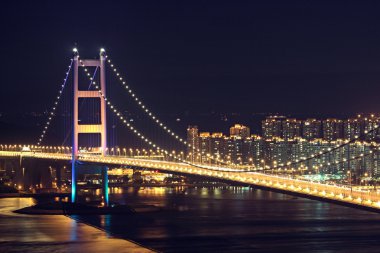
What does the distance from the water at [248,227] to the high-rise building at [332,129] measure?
7.40 m

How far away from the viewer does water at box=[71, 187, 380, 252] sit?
2995 cm

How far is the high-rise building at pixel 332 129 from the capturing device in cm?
5679

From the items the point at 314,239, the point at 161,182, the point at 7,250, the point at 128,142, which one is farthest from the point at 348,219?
the point at 161,182

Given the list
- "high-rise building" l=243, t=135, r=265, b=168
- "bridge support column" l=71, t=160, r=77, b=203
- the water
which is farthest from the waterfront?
"high-rise building" l=243, t=135, r=265, b=168

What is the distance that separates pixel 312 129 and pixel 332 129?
9.26 feet

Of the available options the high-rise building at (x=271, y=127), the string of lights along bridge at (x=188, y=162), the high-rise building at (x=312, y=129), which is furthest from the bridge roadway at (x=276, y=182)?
the high-rise building at (x=271, y=127)

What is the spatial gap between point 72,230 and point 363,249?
936 cm

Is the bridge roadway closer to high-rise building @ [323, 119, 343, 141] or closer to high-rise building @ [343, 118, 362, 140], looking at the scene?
high-rise building @ [343, 118, 362, 140]

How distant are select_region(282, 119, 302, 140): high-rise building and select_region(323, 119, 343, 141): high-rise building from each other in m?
2.60

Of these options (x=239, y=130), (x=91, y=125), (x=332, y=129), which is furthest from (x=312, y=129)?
(x=91, y=125)

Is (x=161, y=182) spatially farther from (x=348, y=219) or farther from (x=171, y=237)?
(x=171, y=237)

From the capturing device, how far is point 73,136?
140 ft

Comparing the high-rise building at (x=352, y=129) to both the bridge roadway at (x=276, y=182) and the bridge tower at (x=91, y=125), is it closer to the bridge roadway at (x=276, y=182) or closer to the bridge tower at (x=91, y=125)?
the bridge tower at (x=91, y=125)

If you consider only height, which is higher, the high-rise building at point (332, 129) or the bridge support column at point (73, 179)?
the high-rise building at point (332, 129)
